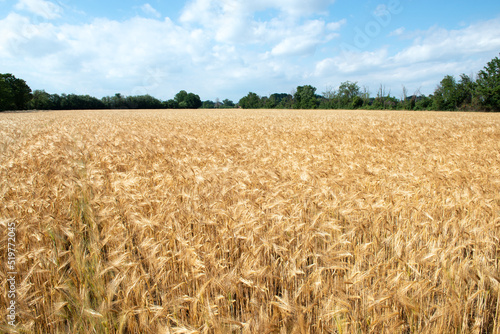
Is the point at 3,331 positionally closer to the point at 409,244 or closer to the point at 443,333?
the point at 443,333

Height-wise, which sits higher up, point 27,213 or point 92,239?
point 27,213

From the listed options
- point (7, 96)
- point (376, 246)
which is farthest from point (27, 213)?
point (7, 96)

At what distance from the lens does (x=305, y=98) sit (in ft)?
313

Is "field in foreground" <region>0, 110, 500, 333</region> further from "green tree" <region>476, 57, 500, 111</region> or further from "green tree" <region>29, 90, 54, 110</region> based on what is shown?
"green tree" <region>29, 90, 54, 110</region>

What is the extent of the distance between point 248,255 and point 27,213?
98.9 inches

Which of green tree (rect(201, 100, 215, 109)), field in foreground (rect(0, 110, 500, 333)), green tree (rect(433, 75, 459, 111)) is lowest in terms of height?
field in foreground (rect(0, 110, 500, 333))

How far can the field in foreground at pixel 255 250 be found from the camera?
1701mm

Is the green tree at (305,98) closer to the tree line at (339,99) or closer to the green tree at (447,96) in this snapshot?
the tree line at (339,99)

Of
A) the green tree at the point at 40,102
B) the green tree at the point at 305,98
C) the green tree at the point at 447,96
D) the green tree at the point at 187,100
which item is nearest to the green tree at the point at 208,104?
the green tree at the point at 187,100

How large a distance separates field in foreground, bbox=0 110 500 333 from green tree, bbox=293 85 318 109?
89.9 metres

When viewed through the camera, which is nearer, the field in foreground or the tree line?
the field in foreground

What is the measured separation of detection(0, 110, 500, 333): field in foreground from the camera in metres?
1.70

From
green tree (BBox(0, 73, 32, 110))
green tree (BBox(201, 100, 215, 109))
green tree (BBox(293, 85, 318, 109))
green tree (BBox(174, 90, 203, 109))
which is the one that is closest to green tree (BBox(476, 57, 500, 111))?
green tree (BBox(293, 85, 318, 109))

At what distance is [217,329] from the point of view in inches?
60.2
